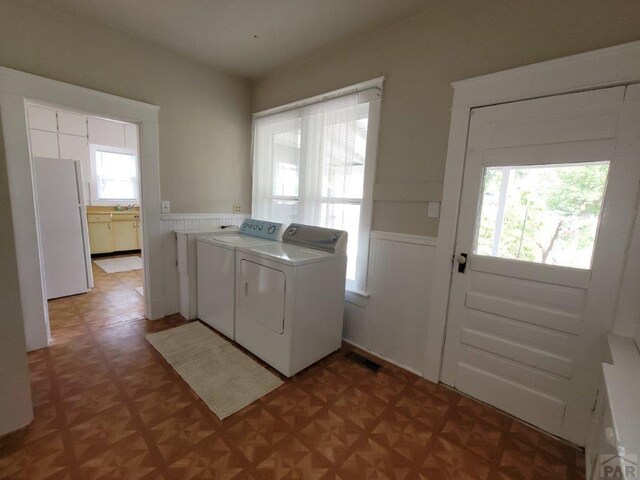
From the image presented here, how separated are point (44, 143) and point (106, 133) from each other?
940 mm

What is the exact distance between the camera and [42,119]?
4.44 metres

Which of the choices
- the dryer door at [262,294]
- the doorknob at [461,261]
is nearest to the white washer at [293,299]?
the dryer door at [262,294]

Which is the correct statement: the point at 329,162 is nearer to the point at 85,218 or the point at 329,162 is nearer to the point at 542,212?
the point at 542,212

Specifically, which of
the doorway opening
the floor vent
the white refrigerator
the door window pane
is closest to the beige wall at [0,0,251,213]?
the doorway opening

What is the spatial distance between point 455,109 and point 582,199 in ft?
2.93

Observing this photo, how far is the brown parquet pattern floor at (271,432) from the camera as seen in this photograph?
1340 millimetres

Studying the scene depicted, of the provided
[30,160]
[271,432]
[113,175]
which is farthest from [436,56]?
[113,175]

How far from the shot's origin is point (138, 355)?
222cm

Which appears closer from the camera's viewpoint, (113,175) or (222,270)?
(222,270)

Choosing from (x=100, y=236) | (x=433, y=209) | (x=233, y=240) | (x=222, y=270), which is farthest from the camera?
(x=100, y=236)

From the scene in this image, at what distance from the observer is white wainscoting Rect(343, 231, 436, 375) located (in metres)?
2.07

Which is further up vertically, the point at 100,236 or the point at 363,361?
the point at 100,236

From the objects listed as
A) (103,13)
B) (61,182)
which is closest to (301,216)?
(103,13)

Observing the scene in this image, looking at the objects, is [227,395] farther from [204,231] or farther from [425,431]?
[204,231]
